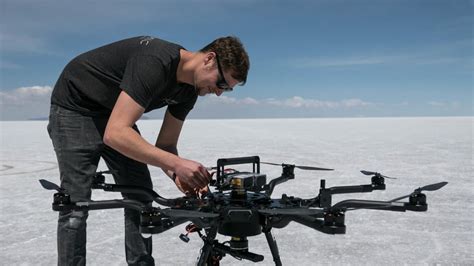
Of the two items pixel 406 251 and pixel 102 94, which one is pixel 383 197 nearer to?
pixel 406 251

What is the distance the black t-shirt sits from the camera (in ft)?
6.72

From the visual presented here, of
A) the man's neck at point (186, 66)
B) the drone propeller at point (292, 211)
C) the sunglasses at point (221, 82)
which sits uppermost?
the man's neck at point (186, 66)

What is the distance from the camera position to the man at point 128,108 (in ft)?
6.07

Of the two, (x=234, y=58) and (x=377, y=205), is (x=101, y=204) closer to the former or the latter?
(x=234, y=58)

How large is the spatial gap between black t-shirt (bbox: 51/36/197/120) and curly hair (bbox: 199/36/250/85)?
309 millimetres

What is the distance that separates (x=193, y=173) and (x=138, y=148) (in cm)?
28

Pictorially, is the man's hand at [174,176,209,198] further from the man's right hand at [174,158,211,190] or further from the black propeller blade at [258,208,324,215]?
the black propeller blade at [258,208,324,215]

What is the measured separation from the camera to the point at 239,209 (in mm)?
1587

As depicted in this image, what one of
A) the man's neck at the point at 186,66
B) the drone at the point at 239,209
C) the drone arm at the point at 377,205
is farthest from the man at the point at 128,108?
the drone arm at the point at 377,205

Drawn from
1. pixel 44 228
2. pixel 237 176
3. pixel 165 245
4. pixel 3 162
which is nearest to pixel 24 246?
pixel 44 228

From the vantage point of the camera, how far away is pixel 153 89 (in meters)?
1.98

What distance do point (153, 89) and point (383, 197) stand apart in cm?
452

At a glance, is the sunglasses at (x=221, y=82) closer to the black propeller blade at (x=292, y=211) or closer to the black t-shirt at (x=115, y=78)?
the black t-shirt at (x=115, y=78)

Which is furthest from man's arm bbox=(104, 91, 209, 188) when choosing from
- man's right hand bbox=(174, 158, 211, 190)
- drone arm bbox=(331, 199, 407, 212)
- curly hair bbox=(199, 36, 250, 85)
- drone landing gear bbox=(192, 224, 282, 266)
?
drone arm bbox=(331, 199, 407, 212)
